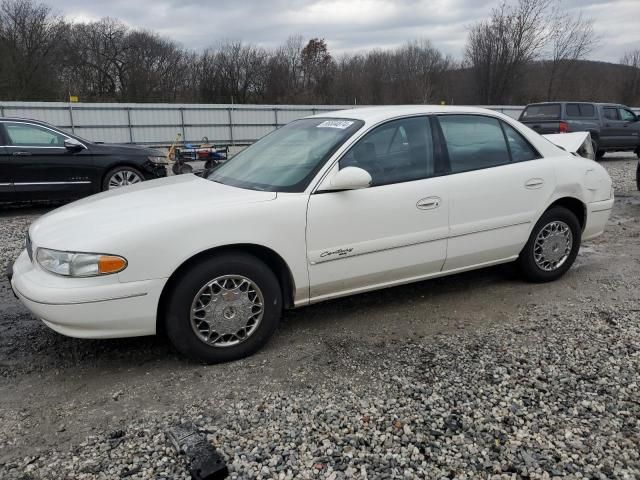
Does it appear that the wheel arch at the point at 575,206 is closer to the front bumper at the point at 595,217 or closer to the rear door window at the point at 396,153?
the front bumper at the point at 595,217

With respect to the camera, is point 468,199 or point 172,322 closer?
point 172,322

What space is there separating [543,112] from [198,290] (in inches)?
596

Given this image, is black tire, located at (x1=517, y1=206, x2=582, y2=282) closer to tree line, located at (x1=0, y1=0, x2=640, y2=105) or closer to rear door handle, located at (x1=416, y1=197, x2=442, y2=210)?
rear door handle, located at (x1=416, y1=197, x2=442, y2=210)

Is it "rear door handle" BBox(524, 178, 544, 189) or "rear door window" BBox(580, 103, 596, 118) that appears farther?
"rear door window" BBox(580, 103, 596, 118)

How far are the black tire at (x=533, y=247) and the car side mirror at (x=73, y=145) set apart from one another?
7.03 meters

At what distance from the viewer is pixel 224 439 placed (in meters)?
2.56

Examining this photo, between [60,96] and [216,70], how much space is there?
55.1 ft

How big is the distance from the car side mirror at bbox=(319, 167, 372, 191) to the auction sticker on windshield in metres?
0.58

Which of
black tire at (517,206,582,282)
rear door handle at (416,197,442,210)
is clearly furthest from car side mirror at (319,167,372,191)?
black tire at (517,206,582,282)

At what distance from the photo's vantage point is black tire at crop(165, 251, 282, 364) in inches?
122

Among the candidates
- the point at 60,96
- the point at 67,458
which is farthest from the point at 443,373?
the point at 60,96

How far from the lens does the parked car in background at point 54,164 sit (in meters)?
8.05

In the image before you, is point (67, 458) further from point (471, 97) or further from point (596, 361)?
point (471, 97)

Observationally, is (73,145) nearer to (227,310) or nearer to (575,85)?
(227,310)
